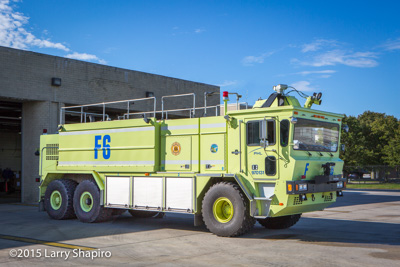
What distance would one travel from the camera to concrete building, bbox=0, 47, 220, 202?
20641mm

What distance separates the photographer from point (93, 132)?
14945 mm

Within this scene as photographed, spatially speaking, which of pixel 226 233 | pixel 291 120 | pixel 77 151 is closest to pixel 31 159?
pixel 77 151

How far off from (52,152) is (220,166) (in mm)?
7383

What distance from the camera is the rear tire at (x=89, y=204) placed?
14.3 metres

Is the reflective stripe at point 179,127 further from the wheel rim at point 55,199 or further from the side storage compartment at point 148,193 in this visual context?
the wheel rim at point 55,199

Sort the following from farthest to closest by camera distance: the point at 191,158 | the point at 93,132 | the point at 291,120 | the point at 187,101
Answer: the point at 187,101 < the point at 93,132 < the point at 191,158 < the point at 291,120

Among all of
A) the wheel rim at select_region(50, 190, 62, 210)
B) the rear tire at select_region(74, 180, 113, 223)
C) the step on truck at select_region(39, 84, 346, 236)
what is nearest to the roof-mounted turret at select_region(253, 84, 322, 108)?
the step on truck at select_region(39, 84, 346, 236)

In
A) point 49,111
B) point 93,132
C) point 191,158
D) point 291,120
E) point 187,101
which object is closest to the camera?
point 291,120

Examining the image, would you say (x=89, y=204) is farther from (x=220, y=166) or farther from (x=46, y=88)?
(x=46, y=88)

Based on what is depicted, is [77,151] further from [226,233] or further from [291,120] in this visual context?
[291,120]

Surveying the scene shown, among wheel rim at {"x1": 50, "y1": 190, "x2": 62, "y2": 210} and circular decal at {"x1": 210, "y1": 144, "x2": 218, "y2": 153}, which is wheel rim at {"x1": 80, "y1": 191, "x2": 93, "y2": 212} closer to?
wheel rim at {"x1": 50, "y1": 190, "x2": 62, "y2": 210}

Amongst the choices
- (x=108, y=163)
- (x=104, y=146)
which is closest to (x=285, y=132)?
(x=108, y=163)

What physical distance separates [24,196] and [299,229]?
14.4 m

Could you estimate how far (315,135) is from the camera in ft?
37.9
